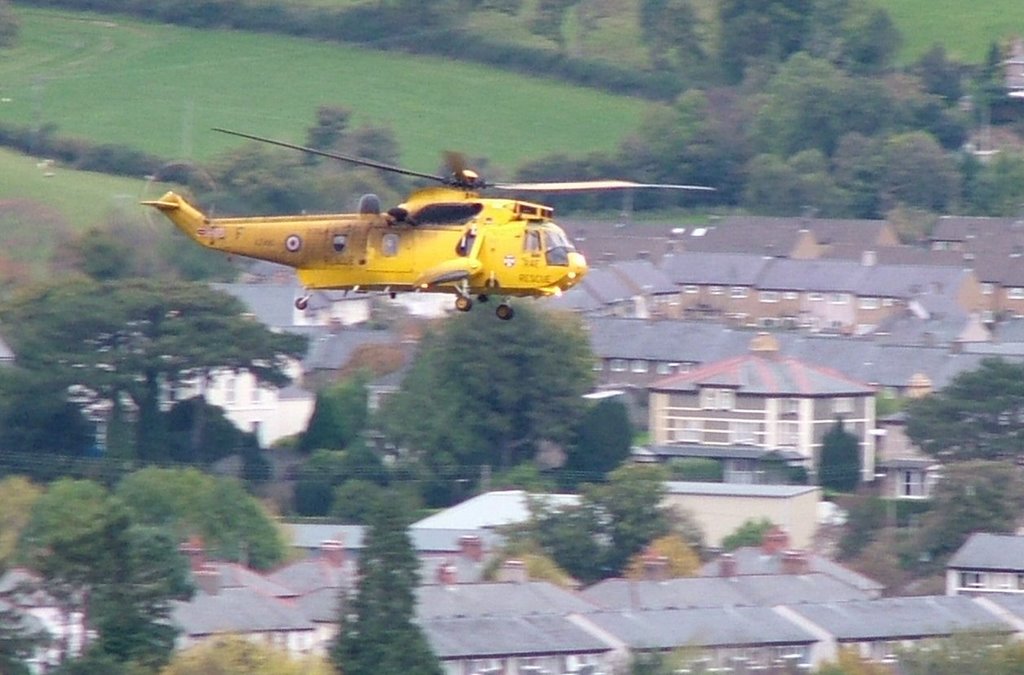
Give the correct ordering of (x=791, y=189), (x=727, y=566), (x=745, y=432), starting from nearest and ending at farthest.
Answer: (x=727, y=566)
(x=745, y=432)
(x=791, y=189)

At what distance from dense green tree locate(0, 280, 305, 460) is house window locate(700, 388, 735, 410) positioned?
1108cm

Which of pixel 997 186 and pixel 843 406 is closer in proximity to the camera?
pixel 843 406

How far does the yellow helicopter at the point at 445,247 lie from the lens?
31.6 m

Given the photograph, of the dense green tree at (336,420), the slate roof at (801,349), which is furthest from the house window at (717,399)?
the dense green tree at (336,420)

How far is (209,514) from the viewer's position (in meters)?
62.8

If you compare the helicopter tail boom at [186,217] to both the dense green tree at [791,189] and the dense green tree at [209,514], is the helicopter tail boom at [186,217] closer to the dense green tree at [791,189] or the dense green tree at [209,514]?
the dense green tree at [209,514]

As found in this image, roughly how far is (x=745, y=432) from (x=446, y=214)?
45.2m

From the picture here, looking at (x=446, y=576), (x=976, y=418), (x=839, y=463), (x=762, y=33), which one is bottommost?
(x=446, y=576)

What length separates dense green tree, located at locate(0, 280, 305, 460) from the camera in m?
71.9

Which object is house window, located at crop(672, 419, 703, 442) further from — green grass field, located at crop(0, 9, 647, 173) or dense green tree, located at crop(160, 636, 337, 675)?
dense green tree, located at crop(160, 636, 337, 675)

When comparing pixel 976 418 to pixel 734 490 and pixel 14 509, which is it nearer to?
pixel 734 490

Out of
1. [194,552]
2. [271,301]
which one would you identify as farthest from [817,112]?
[194,552]

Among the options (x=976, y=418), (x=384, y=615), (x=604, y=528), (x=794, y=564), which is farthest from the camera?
(x=976, y=418)

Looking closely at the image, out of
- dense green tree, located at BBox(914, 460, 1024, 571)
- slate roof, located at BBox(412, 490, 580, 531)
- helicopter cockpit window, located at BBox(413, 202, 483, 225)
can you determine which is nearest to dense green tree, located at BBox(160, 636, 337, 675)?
helicopter cockpit window, located at BBox(413, 202, 483, 225)
